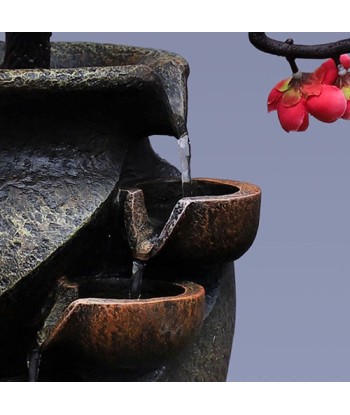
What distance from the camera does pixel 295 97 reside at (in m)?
2.07

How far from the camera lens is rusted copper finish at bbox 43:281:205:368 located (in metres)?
1.91

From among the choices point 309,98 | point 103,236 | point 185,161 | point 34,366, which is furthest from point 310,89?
point 34,366

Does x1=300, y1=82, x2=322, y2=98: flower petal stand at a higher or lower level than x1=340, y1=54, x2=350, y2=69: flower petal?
lower

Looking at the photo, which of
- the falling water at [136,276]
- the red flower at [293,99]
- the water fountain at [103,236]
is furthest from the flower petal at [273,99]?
the falling water at [136,276]

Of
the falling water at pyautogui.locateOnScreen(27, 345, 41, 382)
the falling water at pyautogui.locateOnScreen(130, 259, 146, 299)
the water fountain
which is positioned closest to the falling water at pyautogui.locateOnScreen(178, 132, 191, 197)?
the water fountain

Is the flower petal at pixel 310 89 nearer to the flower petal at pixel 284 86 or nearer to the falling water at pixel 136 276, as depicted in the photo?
the flower petal at pixel 284 86

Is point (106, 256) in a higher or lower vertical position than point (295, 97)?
lower

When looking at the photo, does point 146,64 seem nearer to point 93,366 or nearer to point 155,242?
point 155,242

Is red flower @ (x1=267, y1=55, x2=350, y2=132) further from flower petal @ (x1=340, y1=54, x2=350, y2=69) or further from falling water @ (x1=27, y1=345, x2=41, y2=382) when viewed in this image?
falling water @ (x1=27, y1=345, x2=41, y2=382)

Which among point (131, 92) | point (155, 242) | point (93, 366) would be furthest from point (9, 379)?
point (131, 92)

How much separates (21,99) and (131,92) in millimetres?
139

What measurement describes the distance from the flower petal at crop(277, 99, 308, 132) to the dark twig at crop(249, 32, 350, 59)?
0.06 metres

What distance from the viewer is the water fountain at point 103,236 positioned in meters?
1.94

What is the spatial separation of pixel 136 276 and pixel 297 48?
1.14 ft
